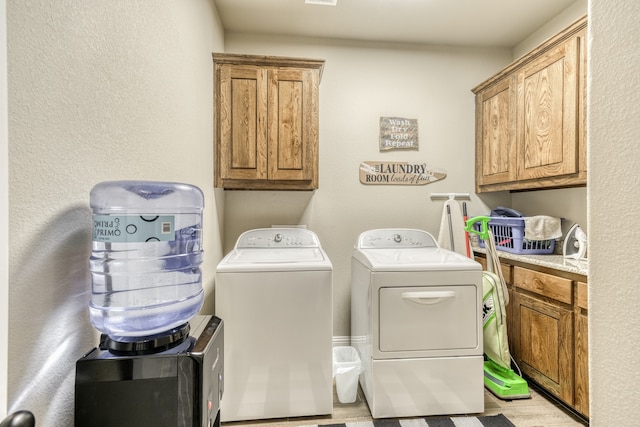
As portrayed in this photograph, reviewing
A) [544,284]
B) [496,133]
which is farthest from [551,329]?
[496,133]

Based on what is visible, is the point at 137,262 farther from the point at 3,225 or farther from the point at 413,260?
the point at 413,260

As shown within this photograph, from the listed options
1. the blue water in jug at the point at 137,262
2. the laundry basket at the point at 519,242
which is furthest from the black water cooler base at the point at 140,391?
the laundry basket at the point at 519,242

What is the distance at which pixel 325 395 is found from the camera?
5.95 feet

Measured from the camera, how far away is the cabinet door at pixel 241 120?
2244 millimetres

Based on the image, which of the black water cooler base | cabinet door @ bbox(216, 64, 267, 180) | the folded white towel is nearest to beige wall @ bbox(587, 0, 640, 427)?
the black water cooler base

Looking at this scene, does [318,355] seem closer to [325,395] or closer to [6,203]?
[325,395]

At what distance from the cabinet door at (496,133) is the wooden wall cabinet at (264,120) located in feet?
5.01

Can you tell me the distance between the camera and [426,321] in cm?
181

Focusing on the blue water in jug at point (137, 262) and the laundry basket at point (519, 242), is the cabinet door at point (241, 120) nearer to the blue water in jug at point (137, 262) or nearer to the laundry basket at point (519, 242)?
the blue water in jug at point (137, 262)

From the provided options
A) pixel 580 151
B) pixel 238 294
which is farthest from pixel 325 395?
pixel 580 151

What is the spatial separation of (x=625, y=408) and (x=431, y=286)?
3.76 ft

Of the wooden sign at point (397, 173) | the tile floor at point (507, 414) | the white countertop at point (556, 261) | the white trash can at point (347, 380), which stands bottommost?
the tile floor at point (507, 414)

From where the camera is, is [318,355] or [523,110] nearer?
[318,355]

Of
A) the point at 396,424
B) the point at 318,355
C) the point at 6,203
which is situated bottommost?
the point at 396,424
